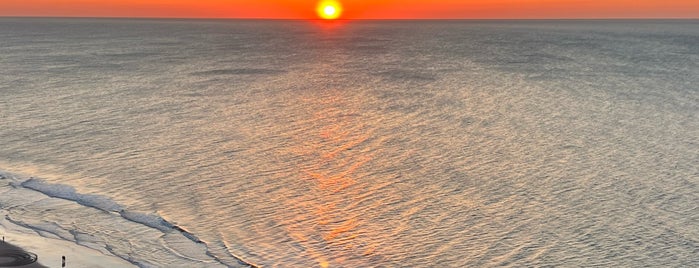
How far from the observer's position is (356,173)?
1534 inches

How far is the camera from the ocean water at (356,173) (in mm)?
27766

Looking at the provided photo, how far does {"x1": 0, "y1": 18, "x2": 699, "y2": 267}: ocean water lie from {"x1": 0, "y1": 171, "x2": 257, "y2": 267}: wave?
12 cm

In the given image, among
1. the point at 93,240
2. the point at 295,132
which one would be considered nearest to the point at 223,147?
the point at 295,132

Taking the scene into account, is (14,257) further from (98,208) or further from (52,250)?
(98,208)

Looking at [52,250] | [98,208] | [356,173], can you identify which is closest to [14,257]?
[52,250]

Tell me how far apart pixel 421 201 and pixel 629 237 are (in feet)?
28.2

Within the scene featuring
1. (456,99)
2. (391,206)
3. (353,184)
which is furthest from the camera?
(456,99)

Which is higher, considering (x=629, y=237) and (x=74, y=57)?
(x=74, y=57)

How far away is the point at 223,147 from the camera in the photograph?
45125mm

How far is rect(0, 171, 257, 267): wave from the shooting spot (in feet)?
86.6

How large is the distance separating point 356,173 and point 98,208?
41.5 ft

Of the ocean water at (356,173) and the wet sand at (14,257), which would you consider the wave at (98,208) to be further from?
the wet sand at (14,257)

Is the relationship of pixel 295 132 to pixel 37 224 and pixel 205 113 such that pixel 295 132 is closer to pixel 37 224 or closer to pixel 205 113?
pixel 205 113

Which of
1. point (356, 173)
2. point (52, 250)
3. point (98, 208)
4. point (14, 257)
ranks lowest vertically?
point (52, 250)
